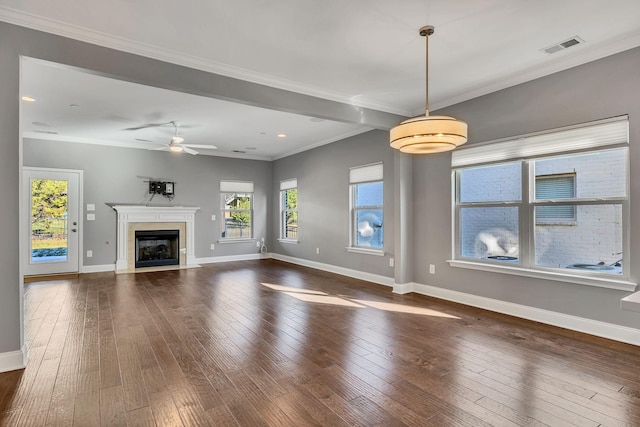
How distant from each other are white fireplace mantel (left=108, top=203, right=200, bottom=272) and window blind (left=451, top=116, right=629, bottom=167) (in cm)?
609

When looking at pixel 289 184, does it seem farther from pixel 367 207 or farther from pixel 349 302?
pixel 349 302

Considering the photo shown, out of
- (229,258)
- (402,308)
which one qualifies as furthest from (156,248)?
(402,308)

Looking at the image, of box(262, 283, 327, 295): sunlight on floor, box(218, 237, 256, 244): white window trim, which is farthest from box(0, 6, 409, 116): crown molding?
box(218, 237, 256, 244): white window trim

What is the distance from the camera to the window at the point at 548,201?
3.24 meters

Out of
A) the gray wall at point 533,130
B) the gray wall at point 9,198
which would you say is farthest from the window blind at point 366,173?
the gray wall at point 9,198

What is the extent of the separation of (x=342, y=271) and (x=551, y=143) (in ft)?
13.7

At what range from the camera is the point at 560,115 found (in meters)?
3.53

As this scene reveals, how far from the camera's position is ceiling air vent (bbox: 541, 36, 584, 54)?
3.06 meters

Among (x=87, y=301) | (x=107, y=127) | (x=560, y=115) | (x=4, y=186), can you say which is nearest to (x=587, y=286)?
(x=560, y=115)

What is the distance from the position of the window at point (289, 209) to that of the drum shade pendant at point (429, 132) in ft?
18.2

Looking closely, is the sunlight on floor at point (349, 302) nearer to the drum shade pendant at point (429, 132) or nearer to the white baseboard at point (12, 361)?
the drum shade pendant at point (429, 132)

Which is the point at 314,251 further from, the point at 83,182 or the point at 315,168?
the point at 83,182

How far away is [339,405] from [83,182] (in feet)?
23.5

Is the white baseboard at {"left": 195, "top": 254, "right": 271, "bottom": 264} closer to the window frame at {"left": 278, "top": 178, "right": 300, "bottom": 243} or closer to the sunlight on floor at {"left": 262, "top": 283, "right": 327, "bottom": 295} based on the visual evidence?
the window frame at {"left": 278, "top": 178, "right": 300, "bottom": 243}
